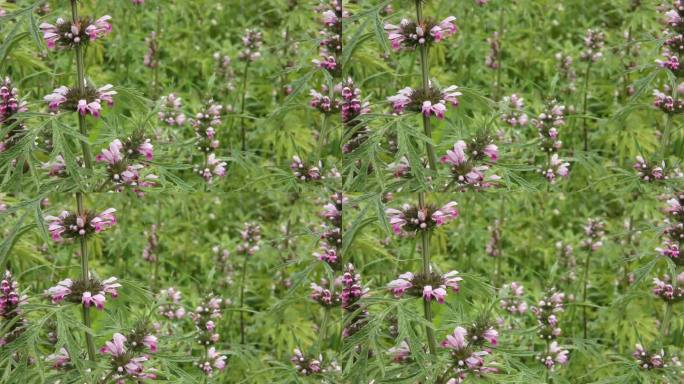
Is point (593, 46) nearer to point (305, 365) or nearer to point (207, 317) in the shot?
point (305, 365)

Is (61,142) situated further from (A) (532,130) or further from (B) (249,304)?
(A) (532,130)

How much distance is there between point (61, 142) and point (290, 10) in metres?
3.30

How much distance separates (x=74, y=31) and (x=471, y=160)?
2413 mm

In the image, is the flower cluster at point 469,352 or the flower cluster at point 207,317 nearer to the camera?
the flower cluster at point 469,352

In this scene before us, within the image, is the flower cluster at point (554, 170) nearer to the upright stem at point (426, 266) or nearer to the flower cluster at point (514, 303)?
the flower cluster at point (514, 303)

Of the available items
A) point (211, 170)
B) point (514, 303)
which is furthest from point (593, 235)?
point (211, 170)

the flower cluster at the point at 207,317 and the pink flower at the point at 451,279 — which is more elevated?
the pink flower at the point at 451,279

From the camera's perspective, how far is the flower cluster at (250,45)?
26.1 ft

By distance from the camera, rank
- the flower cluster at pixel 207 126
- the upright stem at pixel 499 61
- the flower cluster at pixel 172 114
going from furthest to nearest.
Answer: the upright stem at pixel 499 61, the flower cluster at pixel 172 114, the flower cluster at pixel 207 126

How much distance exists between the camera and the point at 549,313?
7.00 meters

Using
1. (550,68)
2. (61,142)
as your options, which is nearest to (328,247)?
(61,142)

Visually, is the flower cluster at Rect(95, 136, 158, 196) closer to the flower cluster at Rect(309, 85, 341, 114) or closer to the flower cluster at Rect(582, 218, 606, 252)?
the flower cluster at Rect(309, 85, 341, 114)

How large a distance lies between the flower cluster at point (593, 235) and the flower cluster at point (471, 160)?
Result: 2382mm

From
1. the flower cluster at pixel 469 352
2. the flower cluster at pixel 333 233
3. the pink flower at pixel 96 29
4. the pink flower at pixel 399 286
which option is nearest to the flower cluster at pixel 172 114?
the flower cluster at pixel 333 233
